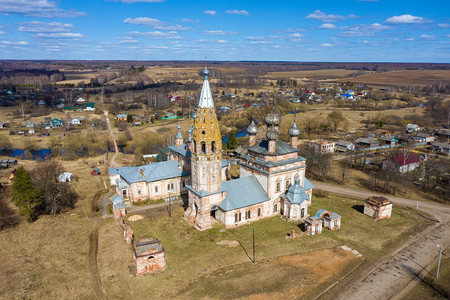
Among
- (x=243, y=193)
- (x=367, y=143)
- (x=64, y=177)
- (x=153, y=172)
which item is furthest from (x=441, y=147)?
(x=64, y=177)

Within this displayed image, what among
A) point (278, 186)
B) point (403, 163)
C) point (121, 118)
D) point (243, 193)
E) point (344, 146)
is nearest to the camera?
point (243, 193)

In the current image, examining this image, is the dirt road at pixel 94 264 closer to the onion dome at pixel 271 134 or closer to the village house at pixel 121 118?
the onion dome at pixel 271 134

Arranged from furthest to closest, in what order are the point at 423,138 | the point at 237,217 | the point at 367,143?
the point at 423,138 < the point at 367,143 < the point at 237,217

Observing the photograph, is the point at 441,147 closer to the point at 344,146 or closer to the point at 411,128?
the point at 411,128

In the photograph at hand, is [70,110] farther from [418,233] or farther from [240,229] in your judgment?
[418,233]

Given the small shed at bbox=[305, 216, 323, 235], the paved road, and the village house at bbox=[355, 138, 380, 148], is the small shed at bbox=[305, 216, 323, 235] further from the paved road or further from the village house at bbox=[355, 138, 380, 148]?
the village house at bbox=[355, 138, 380, 148]

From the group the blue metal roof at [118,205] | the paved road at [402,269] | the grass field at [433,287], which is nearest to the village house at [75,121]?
the blue metal roof at [118,205]
